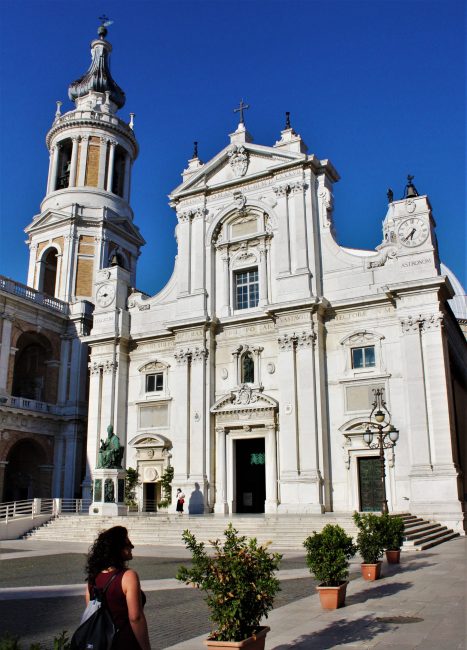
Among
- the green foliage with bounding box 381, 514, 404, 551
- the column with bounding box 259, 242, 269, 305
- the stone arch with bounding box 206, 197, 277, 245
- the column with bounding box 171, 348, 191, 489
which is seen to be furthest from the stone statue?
the green foliage with bounding box 381, 514, 404, 551

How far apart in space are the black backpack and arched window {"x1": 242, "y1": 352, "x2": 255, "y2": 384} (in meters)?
26.4

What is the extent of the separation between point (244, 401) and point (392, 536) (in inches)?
655

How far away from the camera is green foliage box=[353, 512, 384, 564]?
12.5 m

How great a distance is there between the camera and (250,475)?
30.3m

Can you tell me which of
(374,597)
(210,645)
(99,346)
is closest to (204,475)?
(99,346)

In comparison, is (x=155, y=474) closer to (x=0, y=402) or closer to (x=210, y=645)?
(x=0, y=402)

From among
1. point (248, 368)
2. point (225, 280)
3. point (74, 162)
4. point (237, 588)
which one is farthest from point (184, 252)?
point (237, 588)

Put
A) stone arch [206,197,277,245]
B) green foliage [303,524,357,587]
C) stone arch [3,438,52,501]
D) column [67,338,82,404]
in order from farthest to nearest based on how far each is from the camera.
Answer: column [67,338,82,404]
stone arch [3,438,52,501]
stone arch [206,197,277,245]
green foliage [303,524,357,587]

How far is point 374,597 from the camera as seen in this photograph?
34.8ft

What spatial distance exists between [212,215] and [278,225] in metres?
4.44

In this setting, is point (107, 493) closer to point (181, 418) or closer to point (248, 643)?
point (181, 418)

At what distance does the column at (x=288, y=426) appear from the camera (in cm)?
2708

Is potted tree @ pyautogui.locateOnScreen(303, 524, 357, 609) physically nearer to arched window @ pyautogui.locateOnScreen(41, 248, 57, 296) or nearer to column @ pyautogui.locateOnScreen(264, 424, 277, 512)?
column @ pyautogui.locateOnScreen(264, 424, 277, 512)

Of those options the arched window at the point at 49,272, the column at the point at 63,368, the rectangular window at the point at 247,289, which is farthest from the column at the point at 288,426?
the arched window at the point at 49,272
